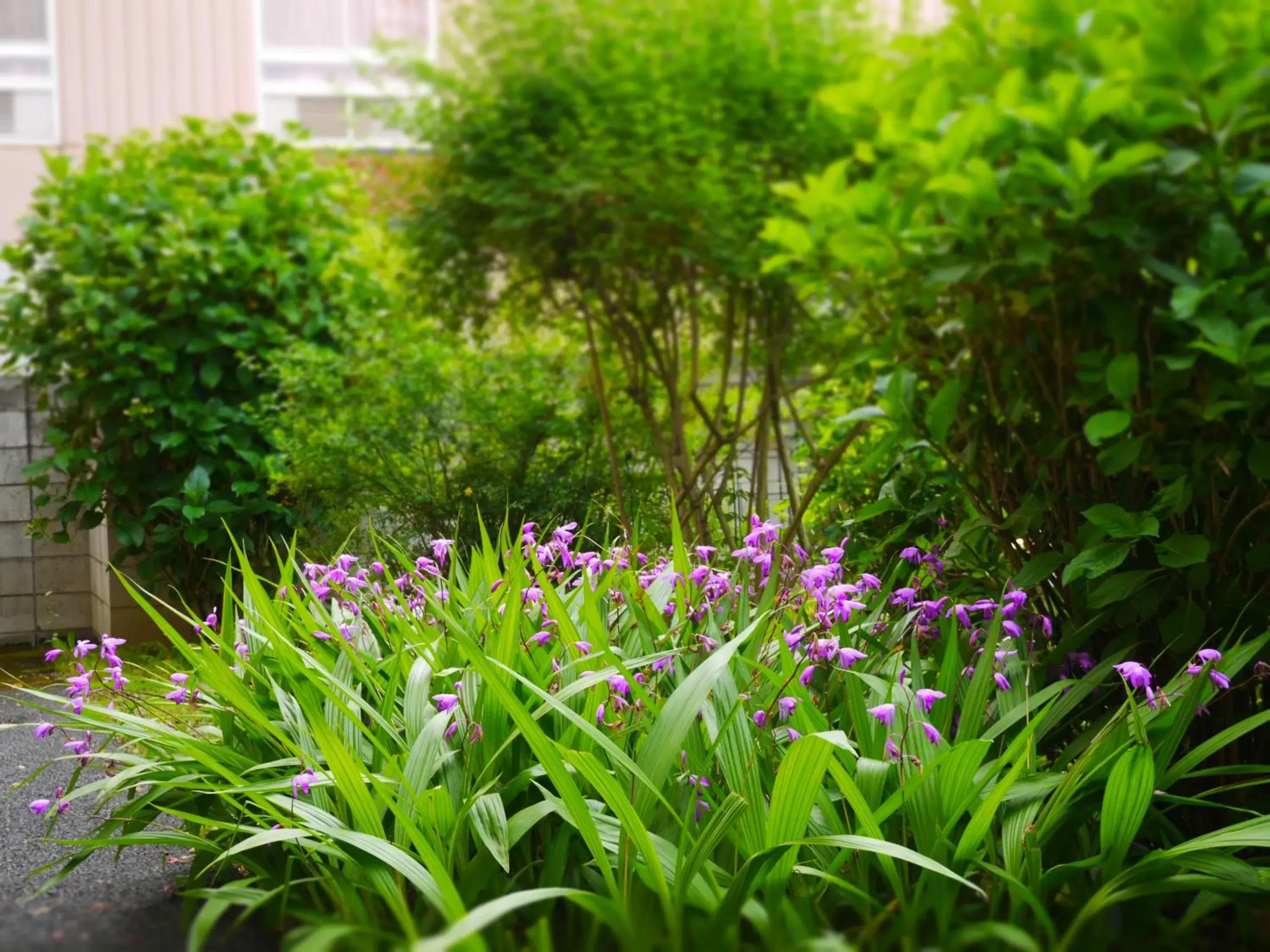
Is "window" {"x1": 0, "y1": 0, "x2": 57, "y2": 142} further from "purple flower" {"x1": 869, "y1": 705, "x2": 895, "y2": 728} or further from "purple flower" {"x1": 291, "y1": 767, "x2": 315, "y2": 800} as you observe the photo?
"purple flower" {"x1": 869, "y1": 705, "x2": 895, "y2": 728}

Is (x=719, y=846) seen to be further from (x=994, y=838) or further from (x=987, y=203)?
(x=987, y=203)

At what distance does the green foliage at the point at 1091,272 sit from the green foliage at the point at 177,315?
3.17 meters

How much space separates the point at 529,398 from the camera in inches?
166

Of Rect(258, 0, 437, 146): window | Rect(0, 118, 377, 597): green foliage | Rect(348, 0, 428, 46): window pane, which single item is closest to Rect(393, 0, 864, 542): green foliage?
Rect(0, 118, 377, 597): green foliage

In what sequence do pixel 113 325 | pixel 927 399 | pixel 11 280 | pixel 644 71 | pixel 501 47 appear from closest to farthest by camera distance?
pixel 927 399
pixel 644 71
pixel 501 47
pixel 113 325
pixel 11 280

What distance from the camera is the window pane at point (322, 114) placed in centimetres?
937

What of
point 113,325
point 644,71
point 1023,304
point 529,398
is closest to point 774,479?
point 529,398

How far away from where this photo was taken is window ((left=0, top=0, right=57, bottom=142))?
8953 millimetres

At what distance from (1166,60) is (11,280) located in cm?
498

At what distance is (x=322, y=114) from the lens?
9.48 m

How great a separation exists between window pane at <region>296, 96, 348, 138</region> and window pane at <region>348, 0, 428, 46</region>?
50 cm

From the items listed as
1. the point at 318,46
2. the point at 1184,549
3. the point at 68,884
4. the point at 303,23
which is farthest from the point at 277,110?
the point at 1184,549

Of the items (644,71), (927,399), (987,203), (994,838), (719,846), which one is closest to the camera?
(719,846)

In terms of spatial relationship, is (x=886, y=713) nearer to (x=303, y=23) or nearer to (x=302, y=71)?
(x=302, y=71)
